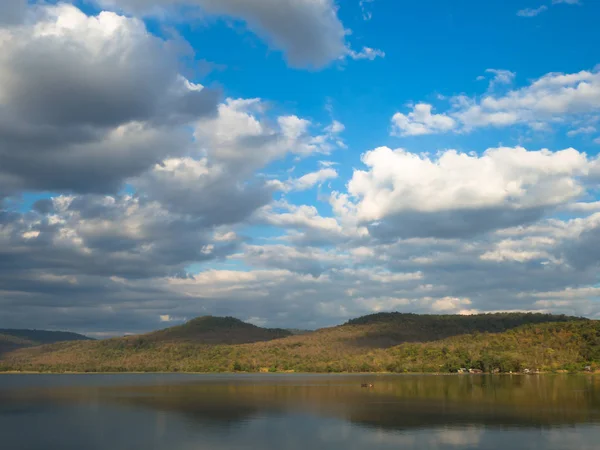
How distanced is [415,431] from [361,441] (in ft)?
31.0

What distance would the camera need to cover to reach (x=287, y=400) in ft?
394

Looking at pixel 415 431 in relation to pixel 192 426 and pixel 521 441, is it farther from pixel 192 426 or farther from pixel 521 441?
pixel 192 426

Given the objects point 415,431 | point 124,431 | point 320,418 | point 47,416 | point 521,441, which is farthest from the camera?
point 47,416

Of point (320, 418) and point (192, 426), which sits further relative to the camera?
point (320, 418)

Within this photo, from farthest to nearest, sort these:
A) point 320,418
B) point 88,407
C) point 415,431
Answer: point 88,407 → point 320,418 → point 415,431

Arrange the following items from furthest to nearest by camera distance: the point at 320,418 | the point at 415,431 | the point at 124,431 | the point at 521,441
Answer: the point at 320,418, the point at 124,431, the point at 415,431, the point at 521,441

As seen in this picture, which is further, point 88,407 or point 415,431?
point 88,407

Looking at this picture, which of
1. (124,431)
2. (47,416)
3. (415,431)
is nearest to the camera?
(415,431)

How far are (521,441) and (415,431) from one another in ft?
40.5

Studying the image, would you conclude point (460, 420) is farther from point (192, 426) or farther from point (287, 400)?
point (287, 400)

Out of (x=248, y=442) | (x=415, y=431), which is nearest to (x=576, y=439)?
(x=415, y=431)

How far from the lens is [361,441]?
62875 mm

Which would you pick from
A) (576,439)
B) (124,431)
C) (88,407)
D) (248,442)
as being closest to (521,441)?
(576,439)

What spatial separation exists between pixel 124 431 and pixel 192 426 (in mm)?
8386
